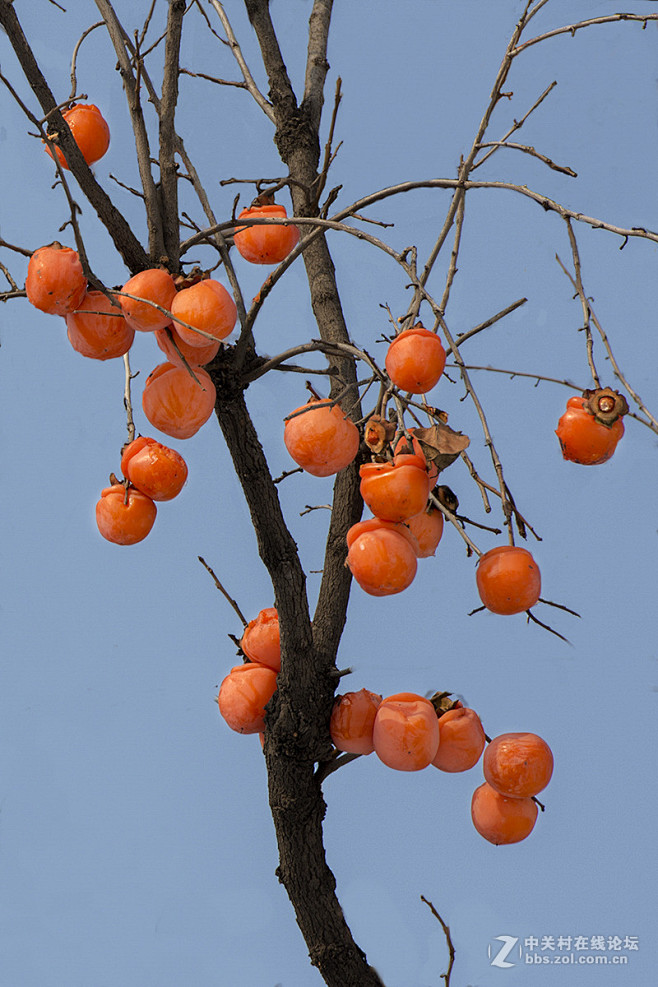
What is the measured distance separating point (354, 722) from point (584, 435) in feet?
1.59

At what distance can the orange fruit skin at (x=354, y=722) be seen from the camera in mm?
1296

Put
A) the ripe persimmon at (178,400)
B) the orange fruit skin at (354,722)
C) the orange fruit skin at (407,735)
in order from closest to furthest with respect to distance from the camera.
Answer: the ripe persimmon at (178,400) < the orange fruit skin at (407,735) < the orange fruit skin at (354,722)

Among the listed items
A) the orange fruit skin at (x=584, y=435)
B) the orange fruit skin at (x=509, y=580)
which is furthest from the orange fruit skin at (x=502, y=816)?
the orange fruit skin at (x=584, y=435)

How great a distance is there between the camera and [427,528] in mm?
1197

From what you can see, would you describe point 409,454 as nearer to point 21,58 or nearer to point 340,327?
point 340,327

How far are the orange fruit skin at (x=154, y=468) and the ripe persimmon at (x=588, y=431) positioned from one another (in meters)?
0.45

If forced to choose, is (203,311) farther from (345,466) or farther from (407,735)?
(407,735)

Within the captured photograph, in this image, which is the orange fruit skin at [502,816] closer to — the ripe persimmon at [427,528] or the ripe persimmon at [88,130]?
the ripe persimmon at [427,528]

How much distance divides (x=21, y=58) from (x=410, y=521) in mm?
638

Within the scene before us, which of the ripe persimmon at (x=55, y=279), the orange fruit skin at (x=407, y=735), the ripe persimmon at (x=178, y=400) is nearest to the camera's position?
the ripe persimmon at (x=55, y=279)

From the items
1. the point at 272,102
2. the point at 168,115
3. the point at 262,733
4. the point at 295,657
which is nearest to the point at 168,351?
the point at 168,115

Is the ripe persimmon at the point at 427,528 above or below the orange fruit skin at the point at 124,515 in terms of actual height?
below

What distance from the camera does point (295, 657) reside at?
1272 mm

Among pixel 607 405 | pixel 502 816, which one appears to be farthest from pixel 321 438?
pixel 502 816
